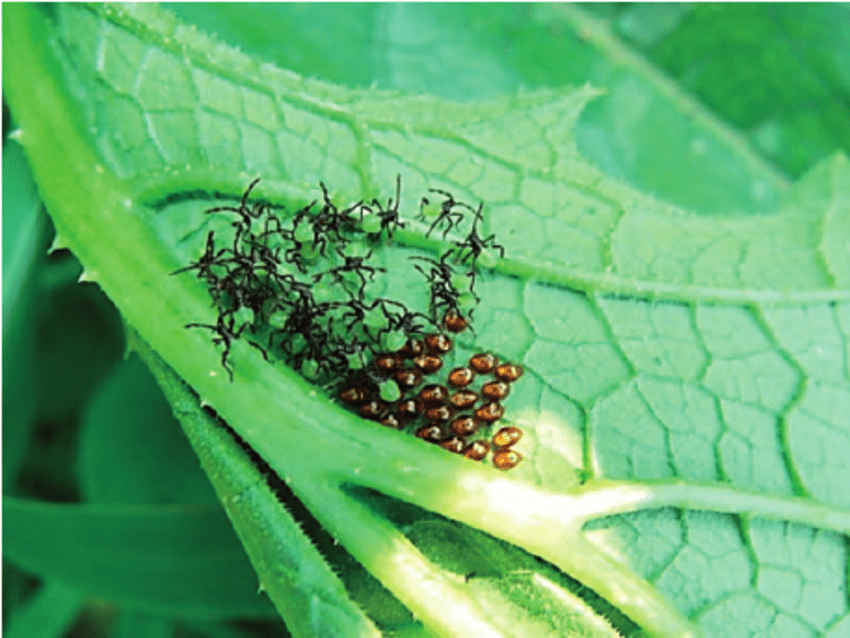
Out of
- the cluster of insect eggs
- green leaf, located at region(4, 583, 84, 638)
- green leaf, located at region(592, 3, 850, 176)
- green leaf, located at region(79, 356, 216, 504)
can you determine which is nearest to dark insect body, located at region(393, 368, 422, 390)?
the cluster of insect eggs

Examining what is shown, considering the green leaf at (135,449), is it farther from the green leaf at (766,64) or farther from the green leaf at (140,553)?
the green leaf at (766,64)

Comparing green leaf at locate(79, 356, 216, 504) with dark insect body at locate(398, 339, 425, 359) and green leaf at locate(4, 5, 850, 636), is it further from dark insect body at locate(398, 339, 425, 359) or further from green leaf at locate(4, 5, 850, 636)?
dark insect body at locate(398, 339, 425, 359)

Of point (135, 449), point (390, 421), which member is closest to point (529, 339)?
point (390, 421)

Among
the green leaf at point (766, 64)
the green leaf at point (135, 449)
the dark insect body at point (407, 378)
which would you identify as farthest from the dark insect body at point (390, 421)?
the green leaf at point (766, 64)

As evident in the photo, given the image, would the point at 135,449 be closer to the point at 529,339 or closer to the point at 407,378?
the point at 407,378

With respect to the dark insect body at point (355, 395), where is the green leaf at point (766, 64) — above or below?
above
